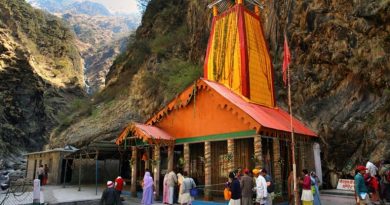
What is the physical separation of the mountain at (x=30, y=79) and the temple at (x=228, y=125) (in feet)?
130

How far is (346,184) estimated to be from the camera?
16609 mm

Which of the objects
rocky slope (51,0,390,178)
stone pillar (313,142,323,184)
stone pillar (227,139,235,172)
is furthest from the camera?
stone pillar (313,142,323,184)

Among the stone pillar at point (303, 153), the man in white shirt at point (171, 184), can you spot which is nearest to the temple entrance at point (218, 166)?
the man in white shirt at point (171, 184)

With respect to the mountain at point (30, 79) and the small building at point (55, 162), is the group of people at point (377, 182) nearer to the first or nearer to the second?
the small building at point (55, 162)

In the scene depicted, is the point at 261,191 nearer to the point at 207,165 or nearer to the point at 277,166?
the point at 277,166

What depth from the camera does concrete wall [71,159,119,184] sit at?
29805mm

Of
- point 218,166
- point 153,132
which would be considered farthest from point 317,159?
point 153,132

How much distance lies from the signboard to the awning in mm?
8537

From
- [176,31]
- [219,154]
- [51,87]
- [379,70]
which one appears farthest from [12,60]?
[379,70]

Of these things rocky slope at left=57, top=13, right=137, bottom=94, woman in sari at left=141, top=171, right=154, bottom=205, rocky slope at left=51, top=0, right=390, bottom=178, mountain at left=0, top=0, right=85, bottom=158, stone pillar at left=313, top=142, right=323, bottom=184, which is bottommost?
woman in sari at left=141, top=171, right=154, bottom=205

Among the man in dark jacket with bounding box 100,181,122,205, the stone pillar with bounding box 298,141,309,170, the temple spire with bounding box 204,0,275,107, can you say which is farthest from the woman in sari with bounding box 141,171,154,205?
the stone pillar with bounding box 298,141,309,170

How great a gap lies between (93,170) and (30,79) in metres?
39.8

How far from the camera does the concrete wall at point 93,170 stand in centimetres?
2980

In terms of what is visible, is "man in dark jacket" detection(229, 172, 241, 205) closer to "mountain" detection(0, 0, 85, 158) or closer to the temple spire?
the temple spire
